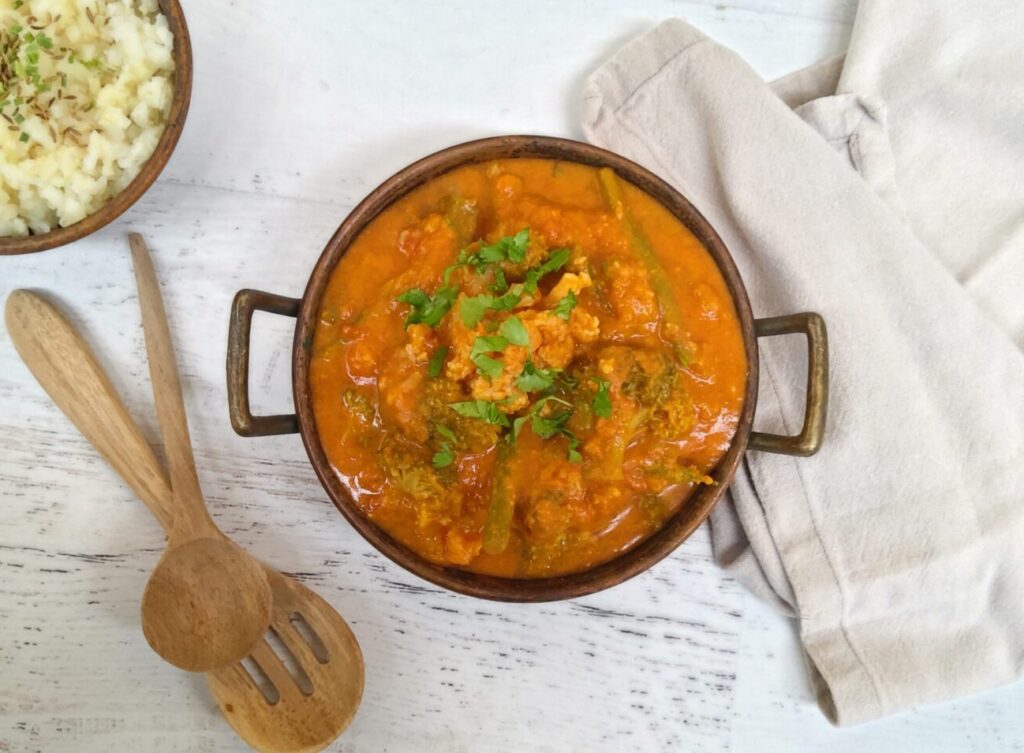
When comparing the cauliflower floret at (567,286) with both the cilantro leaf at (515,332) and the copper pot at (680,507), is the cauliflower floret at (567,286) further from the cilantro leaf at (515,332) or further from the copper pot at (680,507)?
the copper pot at (680,507)

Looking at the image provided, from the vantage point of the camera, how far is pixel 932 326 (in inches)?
91.4

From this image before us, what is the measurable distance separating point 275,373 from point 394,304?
681 mm

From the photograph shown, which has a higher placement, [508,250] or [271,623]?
[508,250]

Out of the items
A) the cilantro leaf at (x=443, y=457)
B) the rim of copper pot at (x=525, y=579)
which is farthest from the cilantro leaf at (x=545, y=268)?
the cilantro leaf at (x=443, y=457)

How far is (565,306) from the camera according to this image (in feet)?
6.21

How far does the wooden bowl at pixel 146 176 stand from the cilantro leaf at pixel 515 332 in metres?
1.10

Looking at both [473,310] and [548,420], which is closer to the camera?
[473,310]

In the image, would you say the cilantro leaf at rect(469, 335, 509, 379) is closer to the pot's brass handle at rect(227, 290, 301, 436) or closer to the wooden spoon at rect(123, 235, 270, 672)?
the pot's brass handle at rect(227, 290, 301, 436)

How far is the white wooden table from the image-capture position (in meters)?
2.54

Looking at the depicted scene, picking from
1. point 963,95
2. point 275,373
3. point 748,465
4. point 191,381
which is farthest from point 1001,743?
point 191,381

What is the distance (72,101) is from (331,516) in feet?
4.62

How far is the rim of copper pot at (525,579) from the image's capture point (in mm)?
2070

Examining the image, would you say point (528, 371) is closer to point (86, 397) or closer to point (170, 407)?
point (170, 407)

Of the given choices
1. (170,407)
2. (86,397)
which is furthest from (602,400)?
(86,397)
